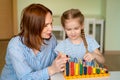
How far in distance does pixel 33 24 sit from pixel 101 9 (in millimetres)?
3128

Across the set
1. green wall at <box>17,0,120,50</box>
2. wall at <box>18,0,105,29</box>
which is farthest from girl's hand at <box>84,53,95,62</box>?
wall at <box>18,0,105,29</box>

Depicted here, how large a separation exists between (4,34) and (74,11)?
10.7 feet

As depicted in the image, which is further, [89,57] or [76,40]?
[76,40]

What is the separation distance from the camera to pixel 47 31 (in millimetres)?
1358

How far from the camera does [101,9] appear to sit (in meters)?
4.31

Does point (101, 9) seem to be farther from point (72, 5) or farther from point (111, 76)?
point (111, 76)

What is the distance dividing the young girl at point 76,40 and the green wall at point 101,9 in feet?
7.30

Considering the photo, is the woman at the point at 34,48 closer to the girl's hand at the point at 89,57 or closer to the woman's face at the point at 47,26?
the woman's face at the point at 47,26

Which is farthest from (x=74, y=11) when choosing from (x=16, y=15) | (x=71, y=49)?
(x=16, y=15)

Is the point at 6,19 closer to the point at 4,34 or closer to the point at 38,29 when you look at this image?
the point at 4,34

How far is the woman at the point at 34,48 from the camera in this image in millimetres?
1308

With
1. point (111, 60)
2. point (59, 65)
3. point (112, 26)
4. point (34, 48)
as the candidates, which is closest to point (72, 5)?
point (112, 26)

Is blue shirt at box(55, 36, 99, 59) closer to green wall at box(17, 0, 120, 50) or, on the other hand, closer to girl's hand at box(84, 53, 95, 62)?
girl's hand at box(84, 53, 95, 62)

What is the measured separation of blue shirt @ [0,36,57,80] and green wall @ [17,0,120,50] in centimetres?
233
